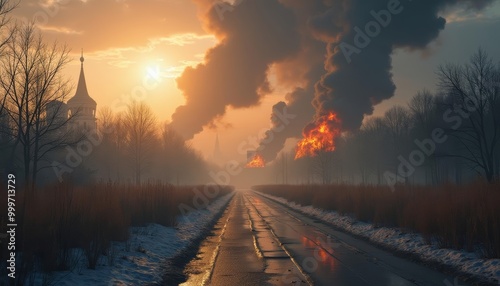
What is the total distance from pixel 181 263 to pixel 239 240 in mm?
4679

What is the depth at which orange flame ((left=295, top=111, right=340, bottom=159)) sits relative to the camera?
36600 millimetres

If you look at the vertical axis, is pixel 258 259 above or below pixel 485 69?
below

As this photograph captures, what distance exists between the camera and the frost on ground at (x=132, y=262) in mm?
8297

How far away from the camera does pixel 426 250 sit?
1240cm

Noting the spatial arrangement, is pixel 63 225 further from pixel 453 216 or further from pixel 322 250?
pixel 453 216

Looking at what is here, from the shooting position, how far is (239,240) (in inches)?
630

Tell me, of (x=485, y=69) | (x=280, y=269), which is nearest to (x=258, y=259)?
(x=280, y=269)

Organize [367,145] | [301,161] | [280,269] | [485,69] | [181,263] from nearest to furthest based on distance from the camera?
1. [280,269]
2. [181,263]
3. [485,69]
4. [367,145]
5. [301,161]

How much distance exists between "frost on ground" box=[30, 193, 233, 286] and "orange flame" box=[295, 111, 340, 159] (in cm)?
Answer: 2266

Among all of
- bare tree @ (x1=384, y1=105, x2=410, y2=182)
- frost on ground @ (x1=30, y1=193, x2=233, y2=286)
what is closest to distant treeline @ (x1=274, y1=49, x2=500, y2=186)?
bare tree @ (x1=384, y1=105, x2=410, y2=182)

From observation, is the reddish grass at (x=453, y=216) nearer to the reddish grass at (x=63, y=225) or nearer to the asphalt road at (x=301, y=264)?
the asphalt road at (x=301, y=264)

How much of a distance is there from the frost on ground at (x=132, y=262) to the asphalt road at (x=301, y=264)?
0.93m

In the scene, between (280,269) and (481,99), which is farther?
(481,99)

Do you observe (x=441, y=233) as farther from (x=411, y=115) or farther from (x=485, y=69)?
(x=411, y=115)
